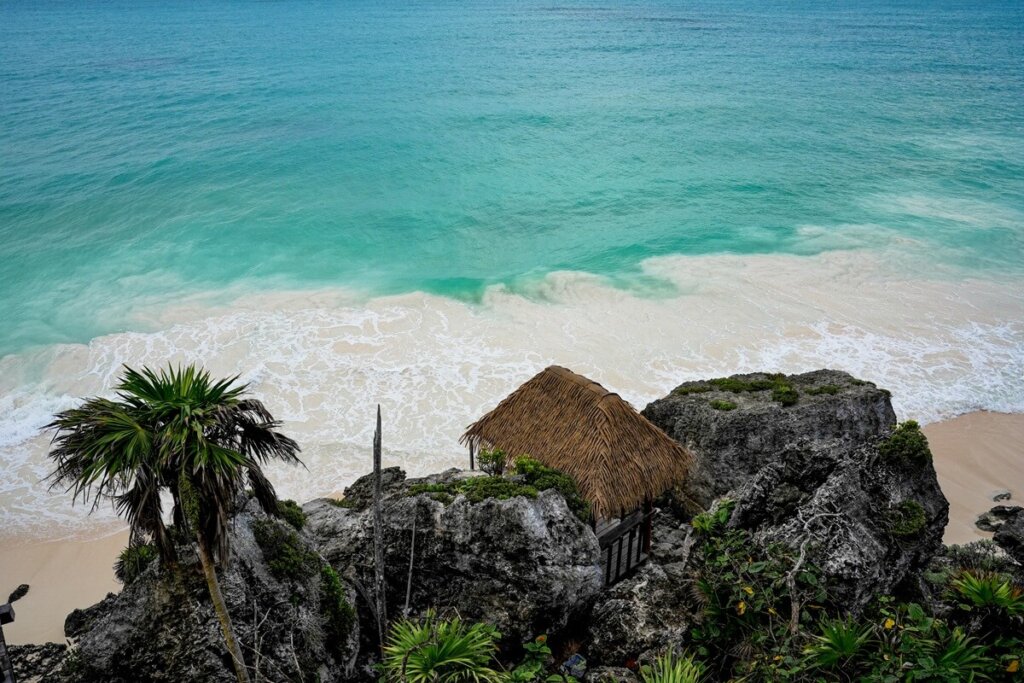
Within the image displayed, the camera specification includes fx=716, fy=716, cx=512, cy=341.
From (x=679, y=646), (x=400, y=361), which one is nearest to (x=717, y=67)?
(x=400, y=361)

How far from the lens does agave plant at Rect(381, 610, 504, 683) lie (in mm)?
7098

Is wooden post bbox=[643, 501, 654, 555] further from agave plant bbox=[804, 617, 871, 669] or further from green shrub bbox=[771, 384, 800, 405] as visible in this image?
agave plant bbox=[804, 617, 871, 669]

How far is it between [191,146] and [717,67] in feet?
143

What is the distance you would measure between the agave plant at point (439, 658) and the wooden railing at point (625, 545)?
10.4 feet

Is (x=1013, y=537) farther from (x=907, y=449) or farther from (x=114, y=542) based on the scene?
(x=114, y=542)

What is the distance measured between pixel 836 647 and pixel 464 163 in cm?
3363

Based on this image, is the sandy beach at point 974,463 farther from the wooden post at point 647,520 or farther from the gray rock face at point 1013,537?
the wooden post at point 647,520

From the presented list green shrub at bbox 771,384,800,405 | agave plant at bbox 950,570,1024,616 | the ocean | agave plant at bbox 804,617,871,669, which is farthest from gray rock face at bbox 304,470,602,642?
the ocean

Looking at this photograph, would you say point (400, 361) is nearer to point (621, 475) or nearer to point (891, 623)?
point (621, 475)

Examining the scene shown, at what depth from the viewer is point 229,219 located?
30547mm

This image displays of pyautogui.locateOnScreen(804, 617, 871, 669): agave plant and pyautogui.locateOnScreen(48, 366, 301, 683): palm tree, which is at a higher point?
pyautogui.locateOnScreen(48, 366, 301, 683): palm tree

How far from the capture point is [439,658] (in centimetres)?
718

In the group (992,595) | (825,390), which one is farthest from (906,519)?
(825,390)

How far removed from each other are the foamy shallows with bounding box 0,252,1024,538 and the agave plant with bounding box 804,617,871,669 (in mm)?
9995
